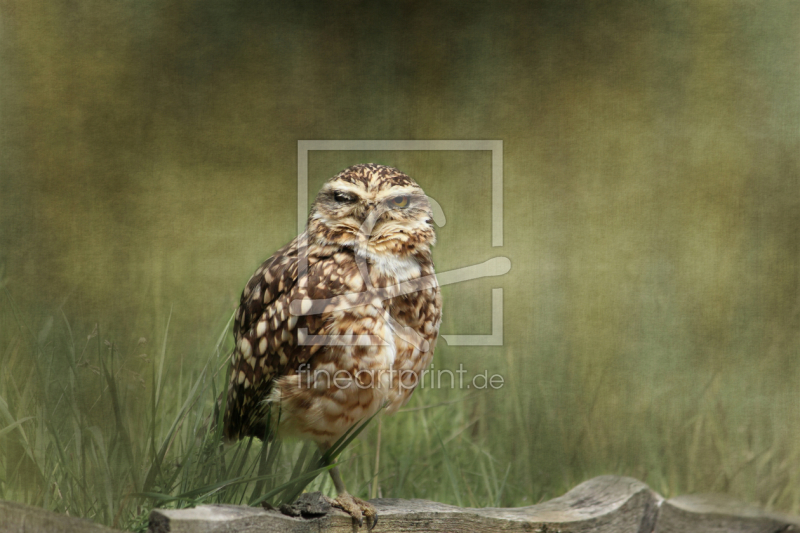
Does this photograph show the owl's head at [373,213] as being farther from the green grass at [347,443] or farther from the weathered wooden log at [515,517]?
the weathered wooden log at [515,517]

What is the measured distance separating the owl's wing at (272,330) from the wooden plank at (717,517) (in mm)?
1156

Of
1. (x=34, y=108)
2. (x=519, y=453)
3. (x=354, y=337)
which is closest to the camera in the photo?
(x=354, y=337)

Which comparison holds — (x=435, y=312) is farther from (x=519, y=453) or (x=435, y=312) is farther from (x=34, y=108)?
(x=34, y=108)

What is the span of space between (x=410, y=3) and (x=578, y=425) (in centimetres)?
164

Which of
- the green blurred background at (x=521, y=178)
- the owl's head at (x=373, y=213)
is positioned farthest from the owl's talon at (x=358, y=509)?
the green blurred background at (x=521, y=178)

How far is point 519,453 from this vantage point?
8.25ft

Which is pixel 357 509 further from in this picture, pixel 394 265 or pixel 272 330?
pixel 394 265

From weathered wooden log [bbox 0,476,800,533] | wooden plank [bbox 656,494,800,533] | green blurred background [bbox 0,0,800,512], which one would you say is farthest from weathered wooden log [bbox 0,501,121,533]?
wooden plank [bbox 656,494,800,533]

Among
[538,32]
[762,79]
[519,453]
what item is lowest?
[519,453]

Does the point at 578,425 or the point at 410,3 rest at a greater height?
the point at 410,3

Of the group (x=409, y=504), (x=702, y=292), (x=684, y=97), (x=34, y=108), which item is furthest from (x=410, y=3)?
(x=409, y=504)

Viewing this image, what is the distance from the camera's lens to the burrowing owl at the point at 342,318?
73.6 inches

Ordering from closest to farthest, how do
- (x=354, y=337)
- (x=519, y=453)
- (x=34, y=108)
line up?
(x=354, y=337), (x=34, y=108), (x=519, y=453)

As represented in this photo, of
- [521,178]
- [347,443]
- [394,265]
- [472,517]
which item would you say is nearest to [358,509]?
[347,443]
